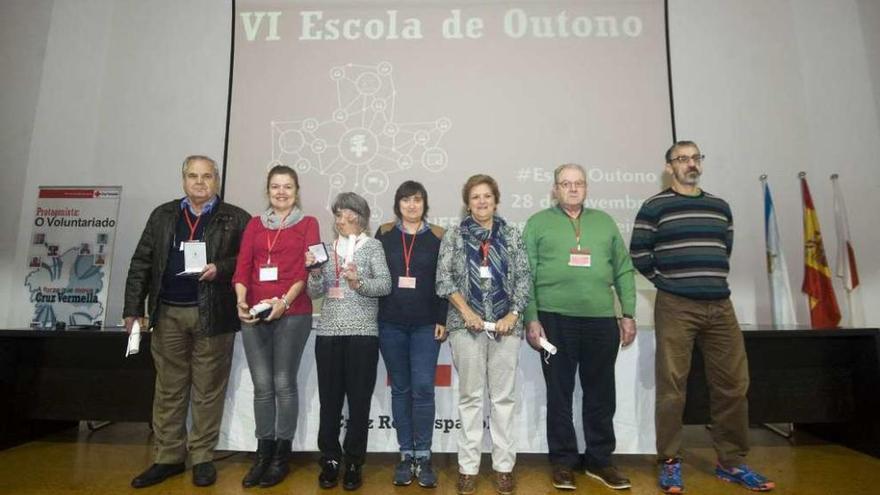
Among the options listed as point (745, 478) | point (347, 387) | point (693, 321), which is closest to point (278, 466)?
point (347, 387)

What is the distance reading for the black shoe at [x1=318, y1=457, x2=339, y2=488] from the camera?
217 centimetres

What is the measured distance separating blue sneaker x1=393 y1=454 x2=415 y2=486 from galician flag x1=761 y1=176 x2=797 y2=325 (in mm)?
2755

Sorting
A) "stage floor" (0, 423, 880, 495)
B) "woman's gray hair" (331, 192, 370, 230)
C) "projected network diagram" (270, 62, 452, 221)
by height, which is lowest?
"stage floor" (0, 423, 880, 495)

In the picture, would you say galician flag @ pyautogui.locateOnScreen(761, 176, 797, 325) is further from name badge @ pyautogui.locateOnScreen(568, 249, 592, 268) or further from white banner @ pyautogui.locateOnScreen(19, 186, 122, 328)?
white banner @ pyautogui.locateOnScreen(19, 186, 122, 328)

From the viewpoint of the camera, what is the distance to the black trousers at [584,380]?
2.21 m

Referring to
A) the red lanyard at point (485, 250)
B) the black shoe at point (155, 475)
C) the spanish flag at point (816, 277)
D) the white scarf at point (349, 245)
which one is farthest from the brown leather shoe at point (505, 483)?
the spanish flag at point (816, 277)

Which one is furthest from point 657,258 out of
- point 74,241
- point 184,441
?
point 74,241

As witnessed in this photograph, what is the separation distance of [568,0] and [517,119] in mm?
1017

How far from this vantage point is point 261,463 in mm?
2254

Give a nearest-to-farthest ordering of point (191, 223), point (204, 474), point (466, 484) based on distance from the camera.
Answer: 1. point (466, 484)
2. point (204, 474)
3. point (191, 223)

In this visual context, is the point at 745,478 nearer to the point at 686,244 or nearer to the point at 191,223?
the point at 686,244

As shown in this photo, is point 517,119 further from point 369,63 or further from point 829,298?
point 829,298

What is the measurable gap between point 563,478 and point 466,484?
18.3 inches

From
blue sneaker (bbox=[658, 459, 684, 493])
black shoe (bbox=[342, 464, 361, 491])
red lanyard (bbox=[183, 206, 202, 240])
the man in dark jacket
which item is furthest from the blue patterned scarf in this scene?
red lanyard (bbox=[183, 206, 202, 240])
